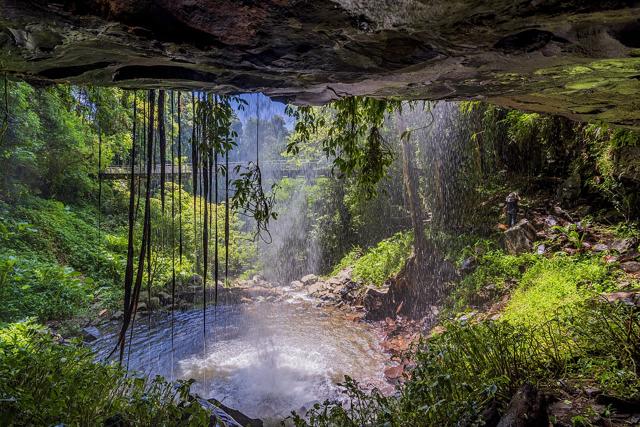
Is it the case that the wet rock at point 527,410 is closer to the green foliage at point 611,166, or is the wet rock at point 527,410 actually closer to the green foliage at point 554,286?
the green foliage at point 554,286

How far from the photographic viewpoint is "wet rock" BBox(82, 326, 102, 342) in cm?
734

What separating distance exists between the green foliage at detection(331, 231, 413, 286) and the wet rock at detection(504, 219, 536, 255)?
306 centimetres

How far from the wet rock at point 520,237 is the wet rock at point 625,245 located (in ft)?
4.49

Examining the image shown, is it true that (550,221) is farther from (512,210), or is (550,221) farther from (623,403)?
(623,403)

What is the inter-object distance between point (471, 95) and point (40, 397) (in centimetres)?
354

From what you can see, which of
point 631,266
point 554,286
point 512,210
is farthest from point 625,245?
point 512,210

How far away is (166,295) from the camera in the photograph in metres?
10.4

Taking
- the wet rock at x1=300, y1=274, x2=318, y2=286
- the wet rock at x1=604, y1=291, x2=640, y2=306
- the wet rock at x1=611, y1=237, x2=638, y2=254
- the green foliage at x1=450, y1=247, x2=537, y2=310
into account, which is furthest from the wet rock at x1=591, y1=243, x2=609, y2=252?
the wet rock at x1=300, y1=274, x2=318, y2=286

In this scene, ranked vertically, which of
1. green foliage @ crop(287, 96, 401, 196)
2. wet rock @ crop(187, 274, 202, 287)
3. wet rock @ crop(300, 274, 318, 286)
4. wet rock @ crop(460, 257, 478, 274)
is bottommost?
wet rock @ crop(300, 274, 318, 286)

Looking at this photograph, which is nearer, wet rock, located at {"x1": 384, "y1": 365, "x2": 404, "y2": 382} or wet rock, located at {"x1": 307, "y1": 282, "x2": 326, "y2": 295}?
wet rock, located at {"x1": 384, "y1": 365, "x2": 404, "y2": 382}

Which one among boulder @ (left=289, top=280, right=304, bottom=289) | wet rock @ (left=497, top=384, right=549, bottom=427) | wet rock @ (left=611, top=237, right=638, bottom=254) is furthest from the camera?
boulder @ (left=289, top=280, right=304, bottom=289)

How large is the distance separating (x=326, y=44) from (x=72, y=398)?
2775 millimetres

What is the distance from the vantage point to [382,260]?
442 inches

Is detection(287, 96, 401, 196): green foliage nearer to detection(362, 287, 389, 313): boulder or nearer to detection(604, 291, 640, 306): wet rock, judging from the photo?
detection(604, 291, 640, 306): wet rock
